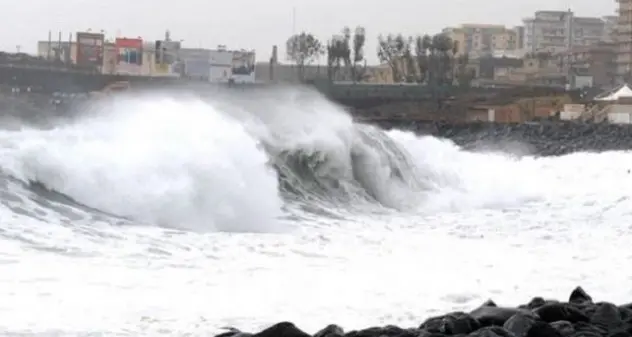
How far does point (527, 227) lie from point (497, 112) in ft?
163

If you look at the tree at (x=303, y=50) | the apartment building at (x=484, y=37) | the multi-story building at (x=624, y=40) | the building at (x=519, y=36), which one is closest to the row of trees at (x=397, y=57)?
the tree at (x=303, y=50)

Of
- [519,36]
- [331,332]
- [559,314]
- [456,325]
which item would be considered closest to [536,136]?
[559,314]

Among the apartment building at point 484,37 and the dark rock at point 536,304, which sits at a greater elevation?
the apartment building at point 484,37

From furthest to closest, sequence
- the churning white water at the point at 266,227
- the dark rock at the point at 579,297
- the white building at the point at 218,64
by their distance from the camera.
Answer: the white building at the point at 218,64 → the churning white water at the point at 266,227 → the dark rock at the point at 579,297

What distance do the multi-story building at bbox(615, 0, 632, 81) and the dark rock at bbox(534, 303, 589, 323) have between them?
99828 mm

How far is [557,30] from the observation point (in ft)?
547

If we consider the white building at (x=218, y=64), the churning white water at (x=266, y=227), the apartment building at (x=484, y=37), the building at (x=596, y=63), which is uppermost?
the apartment building at (x=484, y=37)

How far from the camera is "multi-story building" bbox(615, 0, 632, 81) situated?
107 metres

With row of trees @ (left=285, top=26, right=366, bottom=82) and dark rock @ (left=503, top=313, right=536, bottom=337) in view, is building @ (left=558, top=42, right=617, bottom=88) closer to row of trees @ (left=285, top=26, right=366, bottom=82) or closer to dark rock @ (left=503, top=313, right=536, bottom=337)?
row of trees @ (left=285, top=26, right=366, bottom=82)

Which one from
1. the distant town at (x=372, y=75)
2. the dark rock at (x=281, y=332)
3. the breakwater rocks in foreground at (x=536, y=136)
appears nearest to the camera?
the dark rock at (x=281, y=332)

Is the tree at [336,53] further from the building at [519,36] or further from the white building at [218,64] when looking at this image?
the building at [519,36]

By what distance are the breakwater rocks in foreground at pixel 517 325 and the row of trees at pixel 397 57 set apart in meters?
75.2

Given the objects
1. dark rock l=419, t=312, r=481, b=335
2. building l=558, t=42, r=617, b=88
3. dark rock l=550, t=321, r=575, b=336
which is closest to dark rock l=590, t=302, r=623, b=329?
dark rock l=550, t=321, r=575, b=336

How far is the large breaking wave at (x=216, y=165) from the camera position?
45.8 ft
